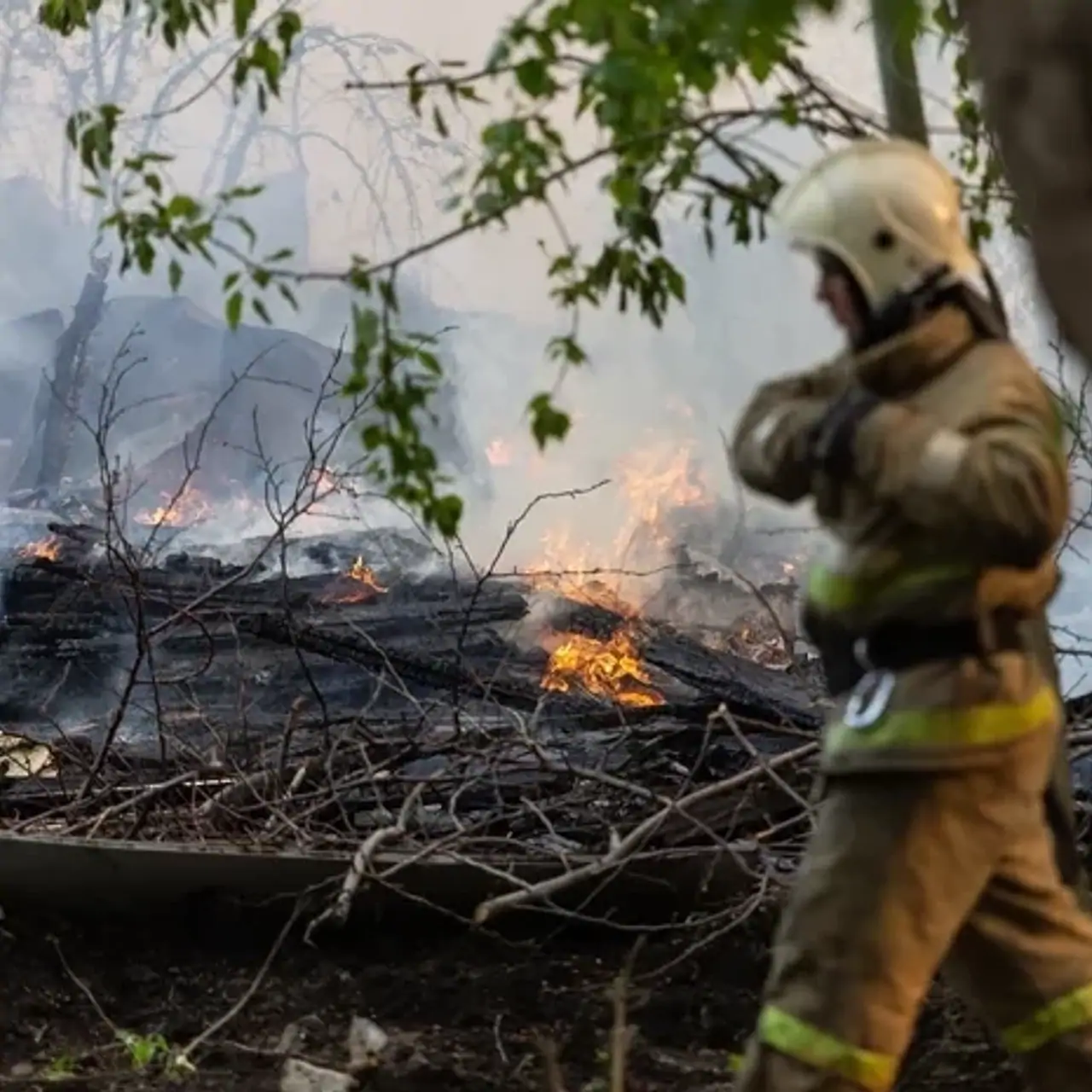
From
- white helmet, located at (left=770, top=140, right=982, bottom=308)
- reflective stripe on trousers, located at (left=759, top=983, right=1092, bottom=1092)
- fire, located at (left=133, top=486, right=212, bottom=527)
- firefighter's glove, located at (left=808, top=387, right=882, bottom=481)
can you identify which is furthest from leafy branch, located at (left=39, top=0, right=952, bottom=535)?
fire, located at (left=133, top=486, right=212, bottom=527)

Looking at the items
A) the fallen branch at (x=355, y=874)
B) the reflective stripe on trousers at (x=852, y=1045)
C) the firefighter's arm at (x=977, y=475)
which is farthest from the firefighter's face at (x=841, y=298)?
the fallen branch at (x=355, y=874)

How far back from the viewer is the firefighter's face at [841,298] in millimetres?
1629

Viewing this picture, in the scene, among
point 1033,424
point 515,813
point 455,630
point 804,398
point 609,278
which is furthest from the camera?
point 455,630

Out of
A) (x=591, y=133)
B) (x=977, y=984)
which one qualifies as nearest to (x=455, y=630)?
(x=591, y=133)

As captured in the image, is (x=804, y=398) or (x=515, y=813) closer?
(x=804, y=398)

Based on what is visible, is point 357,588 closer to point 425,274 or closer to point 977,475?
point 425,274

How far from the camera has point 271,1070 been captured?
255cm

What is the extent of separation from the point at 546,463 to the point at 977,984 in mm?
4195

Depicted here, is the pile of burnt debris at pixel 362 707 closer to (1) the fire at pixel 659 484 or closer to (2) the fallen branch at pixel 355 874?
(2) the fallen branch at pixel 355 874

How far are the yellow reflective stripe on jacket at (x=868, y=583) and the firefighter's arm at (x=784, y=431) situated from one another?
3.9 inches

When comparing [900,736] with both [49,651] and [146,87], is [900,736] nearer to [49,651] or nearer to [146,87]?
[49,651]

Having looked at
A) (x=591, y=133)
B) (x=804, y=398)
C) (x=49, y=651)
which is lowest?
(x=49, y=651)

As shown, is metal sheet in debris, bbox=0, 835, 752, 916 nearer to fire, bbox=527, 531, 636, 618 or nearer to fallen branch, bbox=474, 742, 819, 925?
fallen branch, bbox=474, 742, 819, 925

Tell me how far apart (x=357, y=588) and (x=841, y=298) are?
4.20 meters
